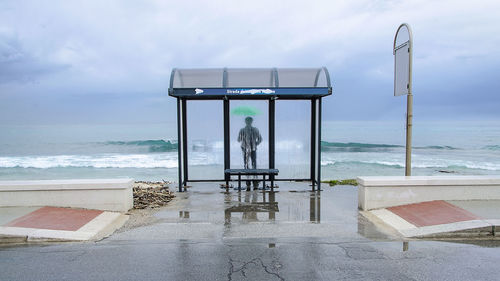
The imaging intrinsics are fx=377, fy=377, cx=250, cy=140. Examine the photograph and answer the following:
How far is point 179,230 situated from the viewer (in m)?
6.25

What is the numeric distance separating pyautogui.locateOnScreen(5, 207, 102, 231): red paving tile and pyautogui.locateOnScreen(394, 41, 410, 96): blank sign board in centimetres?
678

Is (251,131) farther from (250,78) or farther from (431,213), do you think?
(431,213)

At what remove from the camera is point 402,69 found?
8.38 m

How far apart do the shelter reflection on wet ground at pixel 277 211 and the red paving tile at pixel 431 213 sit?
0.70m

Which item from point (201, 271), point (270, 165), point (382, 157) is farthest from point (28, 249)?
point (382, 157)

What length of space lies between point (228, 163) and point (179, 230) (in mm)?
4123

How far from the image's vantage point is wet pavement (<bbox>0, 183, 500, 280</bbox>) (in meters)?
4.43

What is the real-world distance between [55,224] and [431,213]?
6.42m

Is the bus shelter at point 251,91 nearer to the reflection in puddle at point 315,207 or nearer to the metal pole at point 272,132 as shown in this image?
the metal pole at point 272,132

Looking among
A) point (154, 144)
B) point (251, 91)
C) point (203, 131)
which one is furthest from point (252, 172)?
point (154, 144)

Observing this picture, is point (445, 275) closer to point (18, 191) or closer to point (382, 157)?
point (18, 191)

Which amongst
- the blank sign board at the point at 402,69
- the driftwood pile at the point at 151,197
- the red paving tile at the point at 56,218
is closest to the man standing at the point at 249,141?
the driftwood pile at the point at 151,197

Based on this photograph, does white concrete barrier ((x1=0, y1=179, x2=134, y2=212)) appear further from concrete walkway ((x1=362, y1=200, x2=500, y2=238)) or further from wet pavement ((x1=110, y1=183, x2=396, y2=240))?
concrete walkway ((x1=362, y1=200, x2=500, y2=238))

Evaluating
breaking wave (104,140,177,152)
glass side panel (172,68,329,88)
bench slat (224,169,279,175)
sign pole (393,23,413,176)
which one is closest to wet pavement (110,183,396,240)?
bench slat (224,169,279,175)
